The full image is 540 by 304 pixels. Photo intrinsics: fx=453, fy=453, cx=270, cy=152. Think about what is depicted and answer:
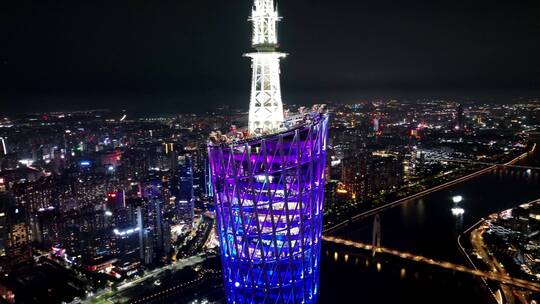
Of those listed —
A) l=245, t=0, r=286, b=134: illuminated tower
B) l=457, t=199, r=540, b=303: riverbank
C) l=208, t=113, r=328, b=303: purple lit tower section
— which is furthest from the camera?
l=457, t=199, r=540, b=303: riverbank

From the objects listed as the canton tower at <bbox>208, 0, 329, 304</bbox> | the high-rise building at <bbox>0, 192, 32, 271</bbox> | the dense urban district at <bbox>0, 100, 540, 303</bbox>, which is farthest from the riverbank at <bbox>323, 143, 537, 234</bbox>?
the high-rise building at <bbox>0, 192, 32, 271</bbox>

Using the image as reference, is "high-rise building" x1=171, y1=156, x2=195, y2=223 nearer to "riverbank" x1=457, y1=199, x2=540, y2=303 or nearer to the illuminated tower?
"riverbank" x1=457, y1=199, x2=540, y2=303

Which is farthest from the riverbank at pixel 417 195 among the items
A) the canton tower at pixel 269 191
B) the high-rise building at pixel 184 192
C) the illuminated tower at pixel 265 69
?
the illuminated tower at pixel 265 69

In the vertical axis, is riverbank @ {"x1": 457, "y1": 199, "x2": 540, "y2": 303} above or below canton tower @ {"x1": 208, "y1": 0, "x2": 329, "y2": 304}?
below

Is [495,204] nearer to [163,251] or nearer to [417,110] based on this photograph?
[163,251]

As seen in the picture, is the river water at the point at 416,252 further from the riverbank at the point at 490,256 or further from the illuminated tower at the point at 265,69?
the illuminated tower at the point at 265,69

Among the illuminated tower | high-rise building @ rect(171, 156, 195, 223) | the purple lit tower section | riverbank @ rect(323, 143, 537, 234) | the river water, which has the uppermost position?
the illuminated tower

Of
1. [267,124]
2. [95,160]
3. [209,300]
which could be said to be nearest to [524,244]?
[209,300]

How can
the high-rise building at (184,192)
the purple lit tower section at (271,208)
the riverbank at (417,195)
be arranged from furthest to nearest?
1. the high-rise building at (184,192)
2. the riverbank at (417,195)
3. the purple lit tower section at (271,208)
